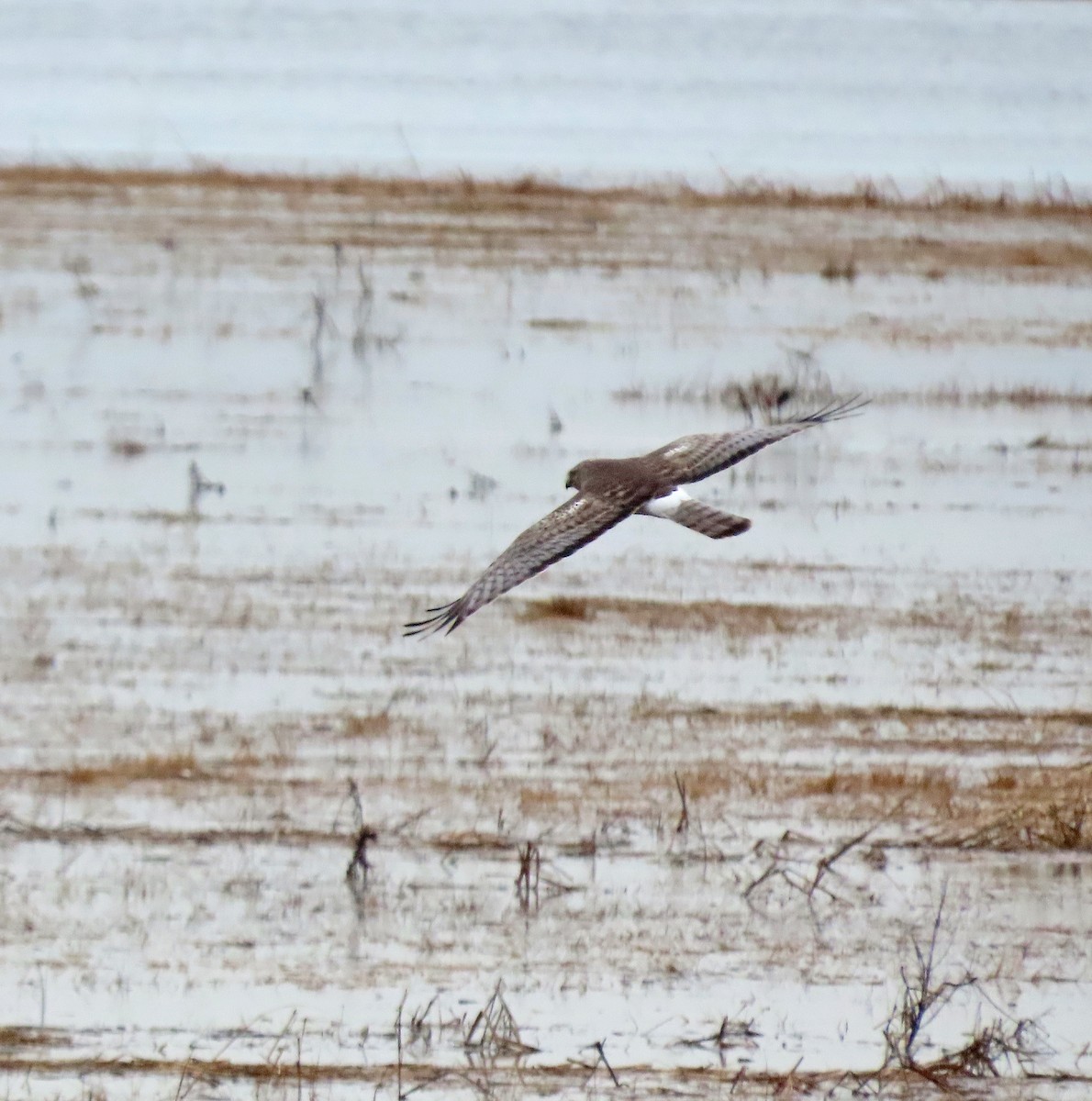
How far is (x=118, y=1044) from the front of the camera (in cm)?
690

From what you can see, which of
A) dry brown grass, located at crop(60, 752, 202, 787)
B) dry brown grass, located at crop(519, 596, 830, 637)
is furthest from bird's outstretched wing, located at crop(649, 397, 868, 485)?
dry brown grass, located at crop(519, 596, 830, 637)

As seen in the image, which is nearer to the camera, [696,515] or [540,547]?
[540,547]

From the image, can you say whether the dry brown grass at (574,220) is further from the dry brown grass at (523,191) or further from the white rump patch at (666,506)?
the white rump patch at (666,506)

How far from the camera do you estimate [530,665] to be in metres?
11.2

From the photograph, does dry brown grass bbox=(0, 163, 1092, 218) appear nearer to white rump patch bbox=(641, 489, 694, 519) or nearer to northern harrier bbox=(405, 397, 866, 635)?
northern harrier bbox=(405, 397, 866, 635)

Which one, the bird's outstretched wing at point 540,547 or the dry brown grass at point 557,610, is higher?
the bird's outstretched wing at point 540,547

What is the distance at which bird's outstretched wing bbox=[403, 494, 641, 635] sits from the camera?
254 inches

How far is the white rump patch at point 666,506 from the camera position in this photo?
7348 millimetres

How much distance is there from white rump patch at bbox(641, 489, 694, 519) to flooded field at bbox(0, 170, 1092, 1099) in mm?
1420

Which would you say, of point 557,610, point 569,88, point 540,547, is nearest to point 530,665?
point 557,610

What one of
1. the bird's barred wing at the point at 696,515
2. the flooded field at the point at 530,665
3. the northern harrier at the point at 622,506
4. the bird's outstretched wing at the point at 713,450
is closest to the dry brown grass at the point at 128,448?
the flooded field at the point at 530,665

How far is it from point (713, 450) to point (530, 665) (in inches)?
142

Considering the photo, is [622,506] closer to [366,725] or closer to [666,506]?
[666,506]

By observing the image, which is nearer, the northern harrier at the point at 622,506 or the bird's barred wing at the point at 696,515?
the northern harrier at the point at 622,506
